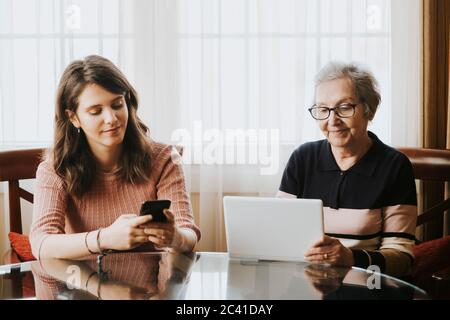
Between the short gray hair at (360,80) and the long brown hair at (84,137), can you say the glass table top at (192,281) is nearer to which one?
the long brown hair at (84,137)

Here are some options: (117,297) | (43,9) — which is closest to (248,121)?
(43,9)

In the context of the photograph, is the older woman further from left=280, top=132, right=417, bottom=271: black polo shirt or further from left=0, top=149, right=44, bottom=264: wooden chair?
left=0, top=149, right=44, bottom=264: wooden chair

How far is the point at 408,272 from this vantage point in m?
1.71

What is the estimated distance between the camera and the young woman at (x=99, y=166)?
5.97 ft

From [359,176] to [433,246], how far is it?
0.44 meters

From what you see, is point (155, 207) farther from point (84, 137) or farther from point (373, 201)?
point (373, 201)

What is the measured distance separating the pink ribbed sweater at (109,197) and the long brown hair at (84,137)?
0.03m

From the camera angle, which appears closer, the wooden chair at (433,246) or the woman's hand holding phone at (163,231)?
the woman's hand holding phone at (163,231)

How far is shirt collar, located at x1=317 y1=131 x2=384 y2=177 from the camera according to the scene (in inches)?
71.0

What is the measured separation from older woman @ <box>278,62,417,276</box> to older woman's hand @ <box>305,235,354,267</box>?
0.18 meters

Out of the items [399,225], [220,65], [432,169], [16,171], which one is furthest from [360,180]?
[16,171]

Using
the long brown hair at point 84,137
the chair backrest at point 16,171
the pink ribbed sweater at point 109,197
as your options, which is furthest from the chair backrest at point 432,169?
the chair backrest at point 16,171

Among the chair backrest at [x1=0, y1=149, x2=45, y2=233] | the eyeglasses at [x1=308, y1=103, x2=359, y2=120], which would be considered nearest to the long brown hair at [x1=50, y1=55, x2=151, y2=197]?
the chair backrest at [x1=0, y1=149, x2=45, y2=233]

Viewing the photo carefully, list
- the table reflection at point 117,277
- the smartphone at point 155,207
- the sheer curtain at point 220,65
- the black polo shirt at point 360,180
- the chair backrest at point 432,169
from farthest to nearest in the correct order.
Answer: the sheer curtain at point 220,65, the chair backrest at point 432,169, the black polo shirt at point 360,180, the smartphone at point 155,207, the table reflection at point 117,277
